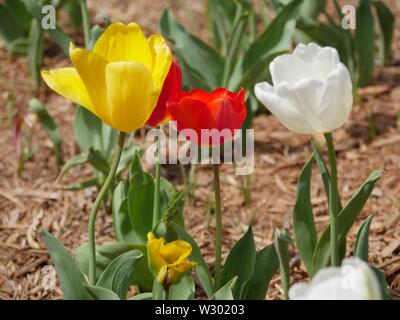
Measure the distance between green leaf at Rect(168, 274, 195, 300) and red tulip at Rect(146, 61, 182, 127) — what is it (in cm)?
37

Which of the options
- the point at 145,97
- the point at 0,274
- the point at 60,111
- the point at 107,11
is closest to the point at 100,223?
the point at 0,274

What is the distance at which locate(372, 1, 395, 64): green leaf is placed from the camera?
→ 3248 mm

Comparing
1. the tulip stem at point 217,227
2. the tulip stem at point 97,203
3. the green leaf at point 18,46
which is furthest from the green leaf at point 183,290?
the green leaf at point 18,46

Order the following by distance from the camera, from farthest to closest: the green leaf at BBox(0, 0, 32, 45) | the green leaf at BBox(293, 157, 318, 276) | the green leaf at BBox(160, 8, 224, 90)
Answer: the green leaf at BBox(0, 0, 32, 45) < the green leaf at BBox(160, 8, 224, 90) < the green leaf at BBox(293, 157, 318, 276)

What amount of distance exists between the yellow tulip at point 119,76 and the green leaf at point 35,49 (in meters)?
1.41

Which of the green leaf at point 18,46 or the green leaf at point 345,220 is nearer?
the green leaf at point 345,220

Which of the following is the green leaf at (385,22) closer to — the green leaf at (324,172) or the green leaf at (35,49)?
the green leaf at (35,49)

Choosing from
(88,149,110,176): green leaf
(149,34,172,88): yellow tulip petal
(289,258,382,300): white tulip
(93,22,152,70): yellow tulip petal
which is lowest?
(289,258,382,300): white tulip

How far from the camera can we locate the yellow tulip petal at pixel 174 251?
168 cm

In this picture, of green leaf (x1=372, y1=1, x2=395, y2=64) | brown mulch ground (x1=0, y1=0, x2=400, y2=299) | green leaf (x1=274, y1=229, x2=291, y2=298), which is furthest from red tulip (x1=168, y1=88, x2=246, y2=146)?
green leaf (x1=372, y1=1, x2=395, y2=64)

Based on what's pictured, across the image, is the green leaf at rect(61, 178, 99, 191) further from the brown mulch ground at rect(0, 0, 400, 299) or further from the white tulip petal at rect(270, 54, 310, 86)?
the white tulip petal at rect(270, 54, 310, 86)

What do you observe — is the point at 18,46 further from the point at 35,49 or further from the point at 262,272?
the point at 262,272

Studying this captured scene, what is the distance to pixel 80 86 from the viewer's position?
1784 mm

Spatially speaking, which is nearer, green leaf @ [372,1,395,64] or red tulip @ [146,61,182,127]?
red tulip @ [146,61,182,127]
